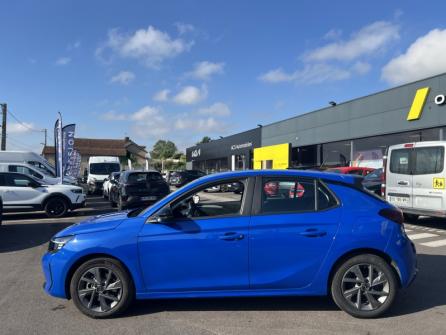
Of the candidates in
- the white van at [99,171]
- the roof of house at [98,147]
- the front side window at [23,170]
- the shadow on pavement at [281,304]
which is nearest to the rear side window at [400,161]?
the shadow on pavement at [281,304]

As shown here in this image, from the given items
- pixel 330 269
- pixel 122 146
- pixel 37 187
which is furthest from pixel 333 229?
pixel 122 146

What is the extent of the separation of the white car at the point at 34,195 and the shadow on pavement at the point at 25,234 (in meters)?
1.30

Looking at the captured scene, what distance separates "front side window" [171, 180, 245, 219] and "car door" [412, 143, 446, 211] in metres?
7.25

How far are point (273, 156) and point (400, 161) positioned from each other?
25.6 metres

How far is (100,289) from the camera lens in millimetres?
4508

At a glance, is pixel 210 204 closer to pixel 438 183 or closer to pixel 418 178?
pixel 438 183

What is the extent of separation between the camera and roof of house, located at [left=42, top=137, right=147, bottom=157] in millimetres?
76125

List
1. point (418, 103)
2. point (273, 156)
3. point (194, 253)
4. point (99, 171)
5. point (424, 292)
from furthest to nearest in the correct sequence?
point (273, 156), point (99, 171), point (418, 103), point (424, 292), point (194, 253)

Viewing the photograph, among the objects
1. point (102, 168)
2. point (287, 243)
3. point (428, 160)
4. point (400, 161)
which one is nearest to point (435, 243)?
point (428, 160)

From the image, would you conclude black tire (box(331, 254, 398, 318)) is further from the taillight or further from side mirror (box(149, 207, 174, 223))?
side mirror (box(149, 207, 174, 223))

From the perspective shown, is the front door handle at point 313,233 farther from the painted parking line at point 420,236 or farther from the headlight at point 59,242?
the painted parking line at point 420,236

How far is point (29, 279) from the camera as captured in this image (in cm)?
612

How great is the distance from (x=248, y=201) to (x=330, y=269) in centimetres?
115

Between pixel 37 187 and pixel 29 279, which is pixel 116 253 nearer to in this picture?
pixel 29 279
